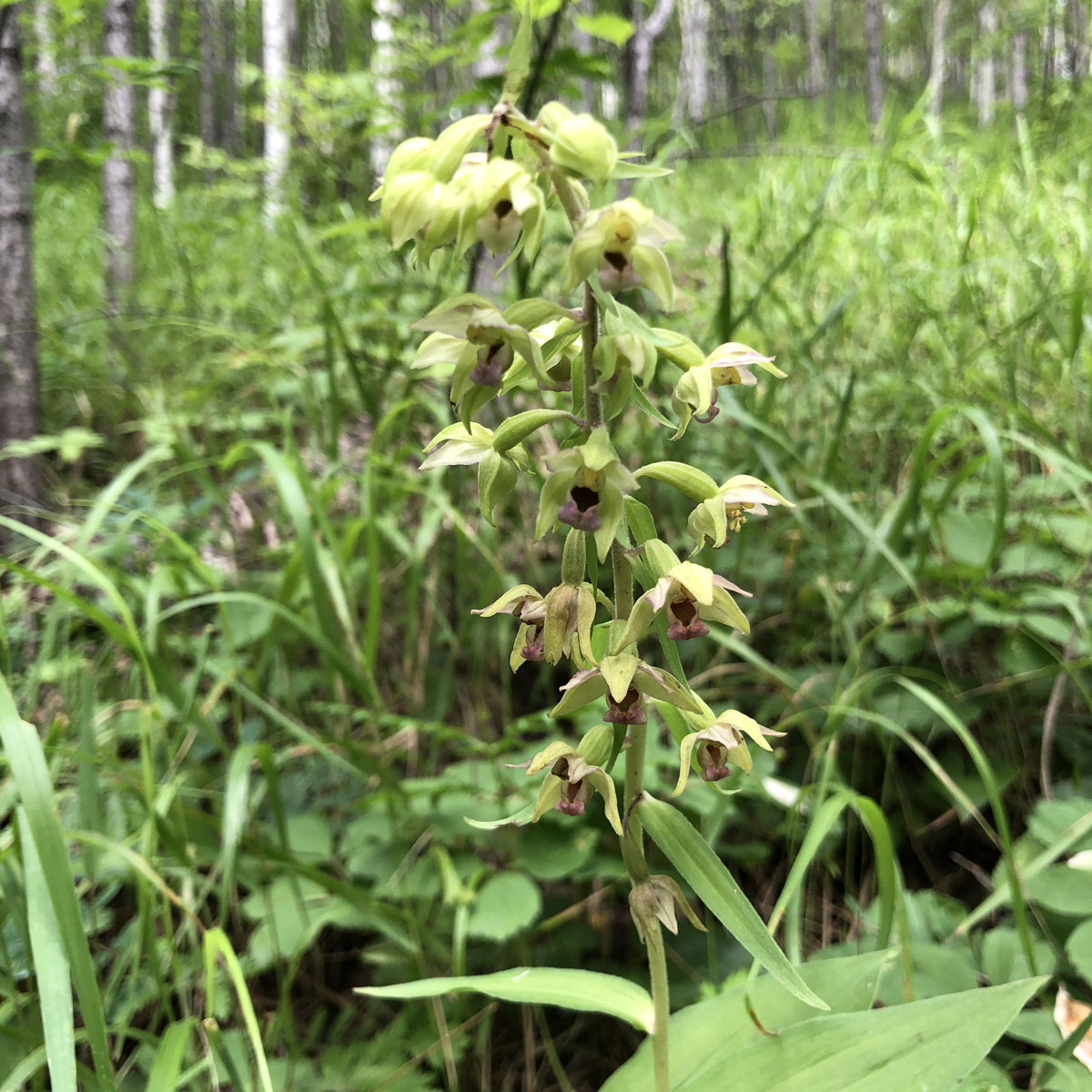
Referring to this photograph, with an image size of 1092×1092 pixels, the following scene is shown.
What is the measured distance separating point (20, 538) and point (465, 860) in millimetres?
1608

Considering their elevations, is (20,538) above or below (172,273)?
below

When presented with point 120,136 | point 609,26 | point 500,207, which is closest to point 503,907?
point 500,207

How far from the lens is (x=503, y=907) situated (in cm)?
122

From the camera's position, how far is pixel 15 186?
2295mm

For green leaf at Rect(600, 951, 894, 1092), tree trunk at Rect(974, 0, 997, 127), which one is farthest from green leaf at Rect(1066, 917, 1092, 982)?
tree trunk at Rect(974, 0, 997, 127)

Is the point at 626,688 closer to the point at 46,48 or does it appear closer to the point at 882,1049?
the point at 882,1049

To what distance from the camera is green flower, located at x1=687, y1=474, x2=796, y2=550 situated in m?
0.74

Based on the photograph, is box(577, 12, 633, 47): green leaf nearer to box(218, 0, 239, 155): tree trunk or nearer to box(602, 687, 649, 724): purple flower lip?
box(602, 687, 649, 724): purple flower lip

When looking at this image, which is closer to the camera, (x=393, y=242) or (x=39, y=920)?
(x=393, y=242)

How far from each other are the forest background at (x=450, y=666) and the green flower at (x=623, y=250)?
0.28 metres

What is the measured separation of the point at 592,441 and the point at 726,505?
20cm

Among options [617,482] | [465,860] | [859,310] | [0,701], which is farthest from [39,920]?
[859,310]

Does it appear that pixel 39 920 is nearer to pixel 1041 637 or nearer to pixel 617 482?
pixel 617 482

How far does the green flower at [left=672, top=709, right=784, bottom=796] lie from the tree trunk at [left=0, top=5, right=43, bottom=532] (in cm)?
216
